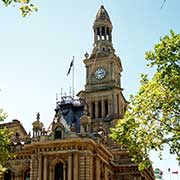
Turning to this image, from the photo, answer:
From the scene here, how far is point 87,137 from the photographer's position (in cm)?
4697

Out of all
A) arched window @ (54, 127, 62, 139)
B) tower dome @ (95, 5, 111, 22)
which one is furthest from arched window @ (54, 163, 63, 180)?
tower dome @ (95, 5, 111, 22)

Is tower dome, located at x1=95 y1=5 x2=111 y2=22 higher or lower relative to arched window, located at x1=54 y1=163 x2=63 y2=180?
higher

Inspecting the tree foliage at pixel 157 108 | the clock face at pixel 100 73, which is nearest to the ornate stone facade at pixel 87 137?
the clock face at pixel 100 73

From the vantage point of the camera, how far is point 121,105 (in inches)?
2717

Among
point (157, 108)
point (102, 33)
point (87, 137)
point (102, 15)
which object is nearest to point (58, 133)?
point (87, 137)

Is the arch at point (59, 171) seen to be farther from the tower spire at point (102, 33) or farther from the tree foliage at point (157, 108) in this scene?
the tower spire at point (102, 33)

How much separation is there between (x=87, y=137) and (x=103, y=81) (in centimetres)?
2220

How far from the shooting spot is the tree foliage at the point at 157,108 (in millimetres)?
28203

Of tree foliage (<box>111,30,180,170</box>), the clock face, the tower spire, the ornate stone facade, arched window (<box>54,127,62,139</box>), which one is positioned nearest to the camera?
tree foliage (<box>111,30,180,170</box>)

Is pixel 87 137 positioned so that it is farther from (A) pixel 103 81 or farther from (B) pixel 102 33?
(B) pixel 102 33

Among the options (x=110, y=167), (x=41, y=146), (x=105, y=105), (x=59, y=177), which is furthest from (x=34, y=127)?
(x=105, y=105)

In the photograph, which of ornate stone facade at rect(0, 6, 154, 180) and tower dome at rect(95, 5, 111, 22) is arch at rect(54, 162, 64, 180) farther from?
tower dome at rect(95, 5, 111, 22)

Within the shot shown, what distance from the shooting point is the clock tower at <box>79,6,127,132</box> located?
65.7 meters

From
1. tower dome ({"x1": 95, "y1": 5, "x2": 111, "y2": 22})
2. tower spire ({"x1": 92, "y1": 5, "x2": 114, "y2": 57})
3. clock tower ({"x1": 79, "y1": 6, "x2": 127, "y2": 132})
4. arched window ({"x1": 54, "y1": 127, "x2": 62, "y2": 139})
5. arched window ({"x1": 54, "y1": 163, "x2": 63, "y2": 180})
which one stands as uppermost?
tower dome ({"x1": 95, "y1": 5, "x2": 111, "y2": 22})
